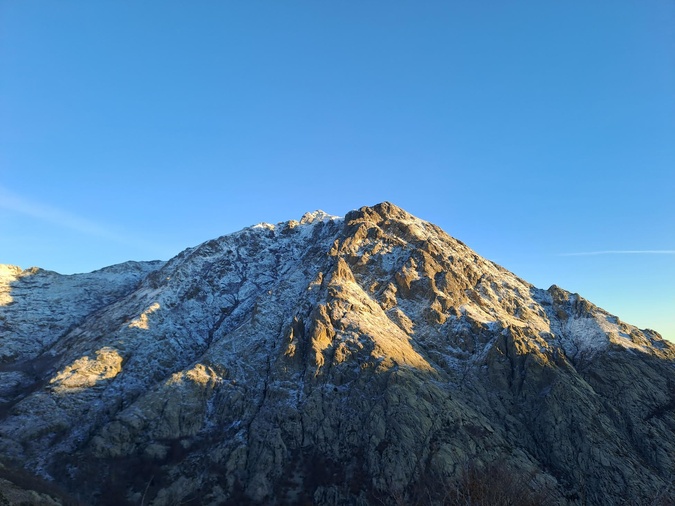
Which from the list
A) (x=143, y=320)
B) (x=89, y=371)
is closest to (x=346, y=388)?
(x=89, y=371)

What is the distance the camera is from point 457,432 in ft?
221

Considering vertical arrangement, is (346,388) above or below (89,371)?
above

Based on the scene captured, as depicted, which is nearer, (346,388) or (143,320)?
(346,388)

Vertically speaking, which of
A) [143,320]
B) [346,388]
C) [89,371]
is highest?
[143,320]

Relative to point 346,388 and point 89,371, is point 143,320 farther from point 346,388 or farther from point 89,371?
point 346,388

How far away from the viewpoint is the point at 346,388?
254 feet

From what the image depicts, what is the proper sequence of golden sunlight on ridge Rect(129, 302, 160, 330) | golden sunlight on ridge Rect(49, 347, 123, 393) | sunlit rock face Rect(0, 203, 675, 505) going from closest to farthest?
1. sunlit rock face Rect(0, 203, 675, 505)
2. golden sunlight on ridge Rect(49, 347, 123, 393)
3. golden sunlight on ridge Rect(129, 302, 160, 330)

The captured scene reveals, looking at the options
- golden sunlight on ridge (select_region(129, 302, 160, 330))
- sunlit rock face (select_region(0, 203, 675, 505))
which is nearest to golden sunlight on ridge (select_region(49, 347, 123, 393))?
sunlit rock face (select_region(0, 203, 675, 505))

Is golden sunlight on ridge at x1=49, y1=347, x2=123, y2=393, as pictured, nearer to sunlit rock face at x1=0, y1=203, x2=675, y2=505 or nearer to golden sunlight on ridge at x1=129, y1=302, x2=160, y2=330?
sunlit rock face at x1=0, y1=203, x2=675, y2=505

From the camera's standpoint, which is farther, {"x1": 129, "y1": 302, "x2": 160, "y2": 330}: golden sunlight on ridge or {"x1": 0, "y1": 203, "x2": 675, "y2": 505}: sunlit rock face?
{"x1": 129, "y1": 302, "x2": 160, "y2": 330}: golden sunlight on ridge

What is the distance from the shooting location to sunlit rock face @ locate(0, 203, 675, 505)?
208 feet

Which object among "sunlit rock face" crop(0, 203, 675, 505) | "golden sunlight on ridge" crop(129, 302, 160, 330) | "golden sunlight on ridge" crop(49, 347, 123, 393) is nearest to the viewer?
"sunlit rock face" crop(0, 203, 675, 505)

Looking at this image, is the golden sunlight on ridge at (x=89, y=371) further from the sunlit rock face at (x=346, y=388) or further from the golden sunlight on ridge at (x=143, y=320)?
the golden sunlight on ridge at (x=143, y=320)

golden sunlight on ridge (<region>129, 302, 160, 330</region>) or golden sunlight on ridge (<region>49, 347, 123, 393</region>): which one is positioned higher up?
golden sunlight on ridge (<region>129, 302, 160, 330</region>)
